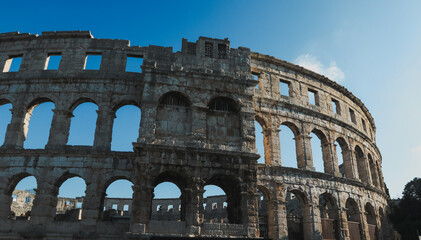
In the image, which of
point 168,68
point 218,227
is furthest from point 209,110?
point 218,227

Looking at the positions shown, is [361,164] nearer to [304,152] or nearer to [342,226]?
[342,226]

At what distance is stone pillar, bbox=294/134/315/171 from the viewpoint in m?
16.8

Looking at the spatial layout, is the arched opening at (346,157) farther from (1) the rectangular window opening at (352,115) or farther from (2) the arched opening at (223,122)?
(2) the arched opening at (223,122)

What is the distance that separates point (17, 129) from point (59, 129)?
7.36 feet

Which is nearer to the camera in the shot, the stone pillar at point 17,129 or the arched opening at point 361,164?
the stone pillar at point 17,129

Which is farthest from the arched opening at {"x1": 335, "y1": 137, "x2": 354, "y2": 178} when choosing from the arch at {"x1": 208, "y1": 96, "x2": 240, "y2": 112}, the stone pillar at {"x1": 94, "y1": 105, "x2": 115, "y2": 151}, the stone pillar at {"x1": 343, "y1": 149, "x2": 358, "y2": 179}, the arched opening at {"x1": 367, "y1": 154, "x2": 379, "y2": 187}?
the stone pillar at {"x1": 94, "y1": 105, "x2": 115, "y2": 151}

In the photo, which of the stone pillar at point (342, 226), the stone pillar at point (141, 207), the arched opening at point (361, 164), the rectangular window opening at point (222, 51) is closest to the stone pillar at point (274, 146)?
the stone pillar at point (342, 226)

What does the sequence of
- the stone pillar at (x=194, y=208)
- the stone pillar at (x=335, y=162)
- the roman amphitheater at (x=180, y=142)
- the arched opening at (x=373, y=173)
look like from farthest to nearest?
the arched opening at (x=373, y=173) → the stone pillar at (x=335, y=162) → the roman amphitheater at (x=180, y=142) → the stone pillar at (x=194, y=208)

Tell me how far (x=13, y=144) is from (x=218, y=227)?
11.0m

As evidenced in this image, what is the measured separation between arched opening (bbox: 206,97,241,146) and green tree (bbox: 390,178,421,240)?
14861 mm

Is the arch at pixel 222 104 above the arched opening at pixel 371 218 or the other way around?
above

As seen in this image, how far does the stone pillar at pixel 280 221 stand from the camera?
14561 mm

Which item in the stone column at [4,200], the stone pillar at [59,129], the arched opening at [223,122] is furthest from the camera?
the stone pillar at [59,129]

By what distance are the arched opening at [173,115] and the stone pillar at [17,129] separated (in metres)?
7.67
